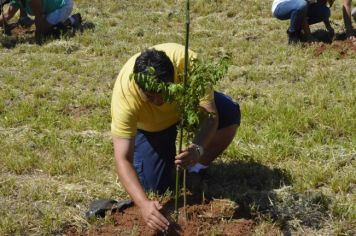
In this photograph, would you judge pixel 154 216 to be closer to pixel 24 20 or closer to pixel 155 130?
pixel 155 130

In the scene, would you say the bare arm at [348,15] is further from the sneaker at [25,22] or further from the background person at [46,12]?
the sneaker at [25,22]

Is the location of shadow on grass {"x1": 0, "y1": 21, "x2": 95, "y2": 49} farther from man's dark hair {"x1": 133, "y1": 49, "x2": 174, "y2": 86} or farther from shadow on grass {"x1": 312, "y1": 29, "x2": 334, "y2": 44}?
man's dark hair {"x1": 133, "y1": 49, "x2": 174, "y2": 86}

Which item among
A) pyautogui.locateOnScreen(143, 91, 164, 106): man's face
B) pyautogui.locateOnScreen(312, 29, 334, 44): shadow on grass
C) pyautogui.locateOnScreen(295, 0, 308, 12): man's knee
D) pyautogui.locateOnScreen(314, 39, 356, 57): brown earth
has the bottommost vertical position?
pyautogui.locateOnScreen(314, 39, 356, 57): brown earth

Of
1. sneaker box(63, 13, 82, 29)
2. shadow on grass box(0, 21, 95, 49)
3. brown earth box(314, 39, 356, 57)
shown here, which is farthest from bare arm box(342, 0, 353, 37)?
sneaker box(63, 13, 82, 29)

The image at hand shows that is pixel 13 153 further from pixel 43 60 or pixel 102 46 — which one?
Result: pixel 102 46

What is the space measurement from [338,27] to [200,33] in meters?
2.09

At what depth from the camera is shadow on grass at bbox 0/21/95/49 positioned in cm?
877

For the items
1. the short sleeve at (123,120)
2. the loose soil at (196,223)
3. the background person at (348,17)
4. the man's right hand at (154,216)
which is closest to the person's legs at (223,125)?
the loose soil at (196,223)

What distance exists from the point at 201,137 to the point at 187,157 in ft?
0.98

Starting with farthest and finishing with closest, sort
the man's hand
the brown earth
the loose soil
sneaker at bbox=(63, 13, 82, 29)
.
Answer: sneaker at bbox=(63, 13, 82, 29) < the brown earth < the loose soil < the man's hand

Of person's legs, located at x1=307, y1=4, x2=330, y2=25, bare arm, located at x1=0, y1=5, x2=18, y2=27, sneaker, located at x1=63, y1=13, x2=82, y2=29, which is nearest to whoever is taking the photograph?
person's legs, located at x1=307, y1=4, x2=330, y2=25

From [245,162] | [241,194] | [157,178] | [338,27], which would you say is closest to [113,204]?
[157,178]

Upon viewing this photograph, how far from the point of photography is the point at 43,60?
306 inches

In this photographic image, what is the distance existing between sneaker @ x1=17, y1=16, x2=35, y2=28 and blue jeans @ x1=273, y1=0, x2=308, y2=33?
446 centimetres
